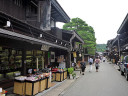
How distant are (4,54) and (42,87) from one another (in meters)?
3.31

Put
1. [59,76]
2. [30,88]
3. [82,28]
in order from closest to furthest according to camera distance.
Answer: [30,88] → [59,76] → [82,28]

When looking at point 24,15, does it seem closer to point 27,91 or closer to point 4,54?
point 4,54

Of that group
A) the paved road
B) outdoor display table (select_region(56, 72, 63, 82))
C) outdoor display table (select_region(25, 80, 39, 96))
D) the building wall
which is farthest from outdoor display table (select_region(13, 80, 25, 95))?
outdoor display table (select_region(56, 72, 63, 82))

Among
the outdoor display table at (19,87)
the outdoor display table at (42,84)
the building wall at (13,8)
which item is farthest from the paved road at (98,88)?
the building wall at (13,8)

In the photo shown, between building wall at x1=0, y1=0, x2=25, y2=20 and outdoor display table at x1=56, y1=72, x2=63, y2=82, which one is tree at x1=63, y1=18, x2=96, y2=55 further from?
building wall at x1=0, y1=0, x2=25, y2=20

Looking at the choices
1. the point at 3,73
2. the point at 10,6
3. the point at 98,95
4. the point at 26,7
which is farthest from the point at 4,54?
the point at 98,95

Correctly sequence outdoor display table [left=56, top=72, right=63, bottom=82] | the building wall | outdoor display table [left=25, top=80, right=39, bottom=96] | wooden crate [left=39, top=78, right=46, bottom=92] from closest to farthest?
1. outdoor display table [left=25, top=80, right=39, bottom=96]
2. the building wall
3. wooden crate [left=39, top=78, right=46, bottom=92]
4. outdoor display table [left=56, top=72, right=63, bottom=82]

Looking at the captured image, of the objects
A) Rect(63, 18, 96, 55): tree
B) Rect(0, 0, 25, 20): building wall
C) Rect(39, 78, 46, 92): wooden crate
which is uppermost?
Rect(63, 18, 96, 55): tree

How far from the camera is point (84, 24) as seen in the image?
115 feet

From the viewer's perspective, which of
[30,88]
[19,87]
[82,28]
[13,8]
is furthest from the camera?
[82,28]

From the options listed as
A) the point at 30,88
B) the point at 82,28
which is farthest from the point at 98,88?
the point at 82,28

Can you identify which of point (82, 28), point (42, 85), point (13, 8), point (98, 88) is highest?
point (82, 28)

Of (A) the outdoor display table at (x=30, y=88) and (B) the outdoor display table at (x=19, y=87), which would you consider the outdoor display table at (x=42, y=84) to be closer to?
(A) the outdoor display table at (x=30, y=88)

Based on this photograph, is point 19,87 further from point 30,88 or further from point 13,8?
point 13,8
